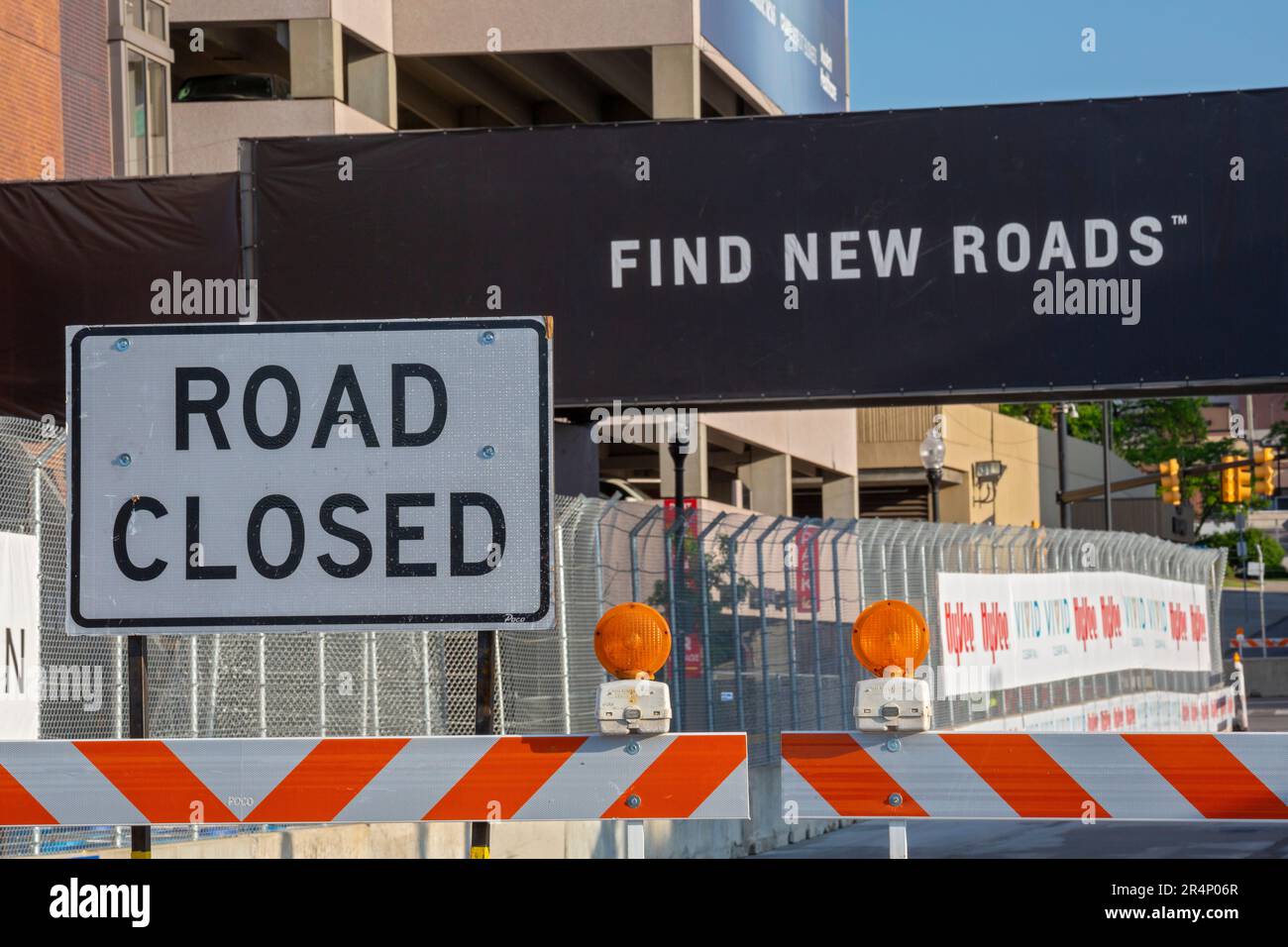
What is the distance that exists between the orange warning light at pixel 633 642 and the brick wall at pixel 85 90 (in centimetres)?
1469

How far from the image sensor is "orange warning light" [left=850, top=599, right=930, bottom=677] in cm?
638

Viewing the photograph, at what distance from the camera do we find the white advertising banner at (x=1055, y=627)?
64.0 ft

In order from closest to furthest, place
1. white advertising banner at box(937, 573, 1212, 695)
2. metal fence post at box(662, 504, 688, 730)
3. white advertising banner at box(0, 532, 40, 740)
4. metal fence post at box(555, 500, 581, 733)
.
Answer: white advertising banner at box(0, 532, 40, 740) → metal fence post at box(555, 500, 581, 733) → metal fence post at box(662, 504, 688, 730) → white advertising banner at box(937, 573, 1212, 695)

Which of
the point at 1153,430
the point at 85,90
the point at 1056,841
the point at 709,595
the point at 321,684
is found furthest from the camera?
the point at 1153,430

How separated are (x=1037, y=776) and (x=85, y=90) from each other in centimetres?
1609

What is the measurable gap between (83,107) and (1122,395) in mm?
11027

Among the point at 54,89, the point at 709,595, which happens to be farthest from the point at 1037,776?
the point at 54,89

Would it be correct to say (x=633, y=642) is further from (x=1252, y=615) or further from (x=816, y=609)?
(x=1252, y=615)

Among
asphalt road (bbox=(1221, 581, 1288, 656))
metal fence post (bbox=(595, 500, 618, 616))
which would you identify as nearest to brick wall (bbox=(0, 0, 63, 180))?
metal fence post (bbox=(595, 500, 618, 616))

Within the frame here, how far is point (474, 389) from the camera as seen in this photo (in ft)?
19.7

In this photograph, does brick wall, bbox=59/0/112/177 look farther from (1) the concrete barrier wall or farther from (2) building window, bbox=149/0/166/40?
(1) the concrete barrier wall

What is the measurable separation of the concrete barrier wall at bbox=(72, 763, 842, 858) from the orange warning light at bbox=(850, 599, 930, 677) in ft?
13.8

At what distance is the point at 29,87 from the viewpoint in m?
18.5
